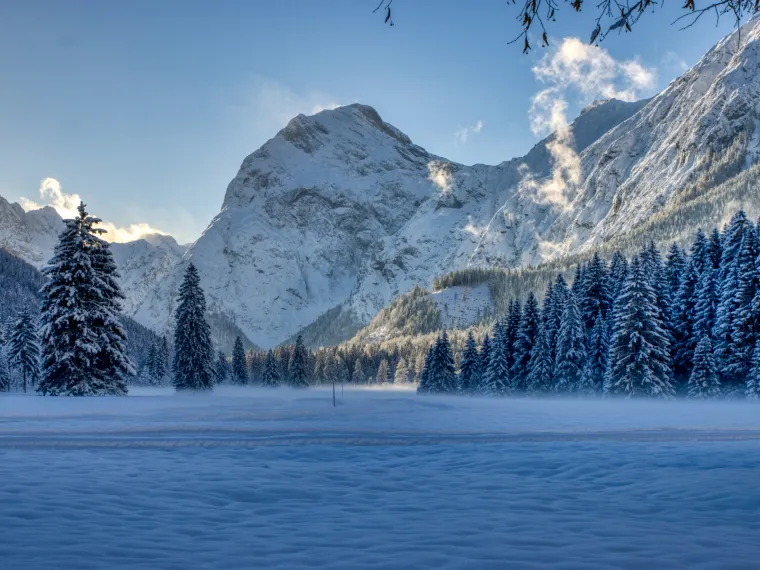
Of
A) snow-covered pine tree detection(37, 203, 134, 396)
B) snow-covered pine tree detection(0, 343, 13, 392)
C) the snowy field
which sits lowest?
snow-covered pine tree detection(0, 343, 13, 392)

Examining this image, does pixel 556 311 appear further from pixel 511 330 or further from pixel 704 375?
pixel 704 375

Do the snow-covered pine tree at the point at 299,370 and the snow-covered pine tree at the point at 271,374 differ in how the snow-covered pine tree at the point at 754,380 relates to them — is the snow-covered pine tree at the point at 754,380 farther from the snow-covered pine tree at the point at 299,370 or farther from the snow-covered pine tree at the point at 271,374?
the snow-covered pine tree at the point at 271,374

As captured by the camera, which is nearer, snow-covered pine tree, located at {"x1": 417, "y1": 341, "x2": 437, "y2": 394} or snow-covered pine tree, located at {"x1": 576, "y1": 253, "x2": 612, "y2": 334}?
snow-covered pine tree, located at {"x1": 576, "y1": 253, "x2": 612, "y2": 334}

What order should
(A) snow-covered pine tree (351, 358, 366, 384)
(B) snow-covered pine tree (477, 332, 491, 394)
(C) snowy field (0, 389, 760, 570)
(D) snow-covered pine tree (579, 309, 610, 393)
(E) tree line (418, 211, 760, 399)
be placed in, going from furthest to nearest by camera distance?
(A) snow-covered pine tree (351, 358, 366, 384) < (B) snow-covered pine tree (477, 332, 491, 394) < (D) snow-covered pine tree (579, 309, 610, 393) < (E) tree line (418, 211, 760, 399) < (C) snowy field (0, 389, 760, 570)

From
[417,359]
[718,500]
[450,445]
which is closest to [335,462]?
[450,445]

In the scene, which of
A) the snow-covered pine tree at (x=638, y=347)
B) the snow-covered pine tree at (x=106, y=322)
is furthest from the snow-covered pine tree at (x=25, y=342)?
the snow-covered pine tree at (x=638, y=347)

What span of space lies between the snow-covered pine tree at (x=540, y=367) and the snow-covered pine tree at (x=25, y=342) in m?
51.1

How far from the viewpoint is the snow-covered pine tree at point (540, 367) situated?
48281 millimetres

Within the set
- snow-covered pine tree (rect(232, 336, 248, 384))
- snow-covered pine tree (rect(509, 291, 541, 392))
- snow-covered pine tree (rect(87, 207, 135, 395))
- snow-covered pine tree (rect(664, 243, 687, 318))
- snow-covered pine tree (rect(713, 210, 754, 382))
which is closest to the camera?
snow-covered pine tree (rect(87, 207, 135, 395))

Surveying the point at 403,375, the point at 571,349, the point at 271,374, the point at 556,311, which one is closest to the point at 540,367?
the point at 571,349

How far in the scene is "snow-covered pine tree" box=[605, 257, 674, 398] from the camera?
37219 mm

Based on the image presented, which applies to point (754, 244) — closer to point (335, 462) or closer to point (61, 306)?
point (335, 462)

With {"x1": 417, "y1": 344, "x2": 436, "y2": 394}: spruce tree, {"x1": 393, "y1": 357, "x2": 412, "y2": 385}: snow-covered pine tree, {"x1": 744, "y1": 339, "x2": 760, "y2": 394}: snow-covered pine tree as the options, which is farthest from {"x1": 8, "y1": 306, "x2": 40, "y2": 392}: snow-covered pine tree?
{"x1": 393, "y1": 357, "x2": 412, "y2": 385}: snow-covered pine tree

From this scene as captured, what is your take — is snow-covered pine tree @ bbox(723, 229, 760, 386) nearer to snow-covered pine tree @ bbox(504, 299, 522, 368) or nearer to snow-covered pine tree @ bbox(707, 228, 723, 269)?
snow-covered pine tree @ bbox(707, 228, 723, 269)
